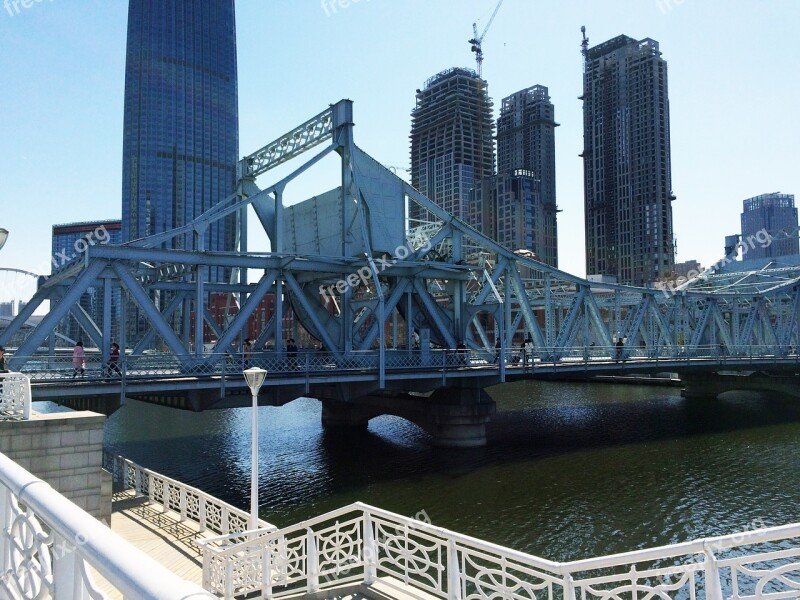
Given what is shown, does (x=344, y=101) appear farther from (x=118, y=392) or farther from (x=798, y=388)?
(x=798, y=388)

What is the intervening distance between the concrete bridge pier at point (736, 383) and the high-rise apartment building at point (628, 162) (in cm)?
9238

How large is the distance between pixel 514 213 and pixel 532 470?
143m

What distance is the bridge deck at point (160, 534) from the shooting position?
14414mm

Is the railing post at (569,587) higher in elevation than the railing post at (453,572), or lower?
higher

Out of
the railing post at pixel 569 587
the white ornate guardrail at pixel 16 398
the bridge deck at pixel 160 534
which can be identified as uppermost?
the white ornate guardrail at pixel 16 398

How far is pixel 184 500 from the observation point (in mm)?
17312

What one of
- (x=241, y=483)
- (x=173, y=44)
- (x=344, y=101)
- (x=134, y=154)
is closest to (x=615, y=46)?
(x=173, y=44)

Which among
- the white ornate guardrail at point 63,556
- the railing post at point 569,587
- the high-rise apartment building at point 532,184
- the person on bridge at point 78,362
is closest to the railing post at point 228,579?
the railing post at point 569,587

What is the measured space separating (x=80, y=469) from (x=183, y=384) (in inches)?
368

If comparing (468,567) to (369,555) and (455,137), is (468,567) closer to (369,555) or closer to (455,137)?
(369,555)

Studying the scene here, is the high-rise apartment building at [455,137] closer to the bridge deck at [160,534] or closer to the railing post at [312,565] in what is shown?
the bridge deck at [160,534]

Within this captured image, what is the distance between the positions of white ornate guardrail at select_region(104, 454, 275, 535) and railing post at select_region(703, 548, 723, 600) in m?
9.27

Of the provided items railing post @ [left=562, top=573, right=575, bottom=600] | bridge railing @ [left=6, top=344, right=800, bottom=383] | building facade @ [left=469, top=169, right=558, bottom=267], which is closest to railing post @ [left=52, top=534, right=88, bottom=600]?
railing post @ [left=562, top=573, right=575, bottom=600]

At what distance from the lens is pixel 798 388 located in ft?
184
